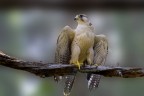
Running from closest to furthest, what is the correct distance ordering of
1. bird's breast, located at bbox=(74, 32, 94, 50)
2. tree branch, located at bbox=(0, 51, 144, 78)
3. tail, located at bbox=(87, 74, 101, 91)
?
tree branch, located at bbox=(0, 51, 144, 78)
bird's breast, located at bbox=(74, 32, 94, 50)
tail, located at bbox=(87, 74, 101, 91)

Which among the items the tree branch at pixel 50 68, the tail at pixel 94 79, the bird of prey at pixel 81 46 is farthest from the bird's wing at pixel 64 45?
the tree branch at pixel 50 68

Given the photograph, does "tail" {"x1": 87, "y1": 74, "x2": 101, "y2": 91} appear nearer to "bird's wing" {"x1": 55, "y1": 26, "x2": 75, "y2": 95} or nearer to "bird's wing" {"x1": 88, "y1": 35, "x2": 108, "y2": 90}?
"bird's wing" {"x1": 88, "y1": 35, "x2": 108, "y2": 90}

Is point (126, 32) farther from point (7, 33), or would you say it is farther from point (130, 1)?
point (7, 33)

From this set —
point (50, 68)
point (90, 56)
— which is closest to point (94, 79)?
point (90, 56)

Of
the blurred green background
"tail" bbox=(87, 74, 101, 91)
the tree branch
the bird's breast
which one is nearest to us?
the tree branch

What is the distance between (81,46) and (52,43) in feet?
1.72

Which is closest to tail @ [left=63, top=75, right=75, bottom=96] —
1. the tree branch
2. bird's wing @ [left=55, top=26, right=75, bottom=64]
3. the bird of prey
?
the bird of prey

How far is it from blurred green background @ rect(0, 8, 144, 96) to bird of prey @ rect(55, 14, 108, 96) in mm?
342

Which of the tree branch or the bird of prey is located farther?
the bird of prey

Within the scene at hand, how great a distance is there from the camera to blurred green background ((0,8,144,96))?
2.45 m

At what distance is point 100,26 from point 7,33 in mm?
588

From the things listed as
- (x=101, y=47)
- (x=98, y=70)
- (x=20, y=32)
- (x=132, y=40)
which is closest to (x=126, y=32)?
(x=132, y=40)

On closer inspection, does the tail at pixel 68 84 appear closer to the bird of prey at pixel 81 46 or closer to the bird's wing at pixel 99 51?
the bird of prey at pixel 81 46

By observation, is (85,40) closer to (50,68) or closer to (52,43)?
(50,68)
